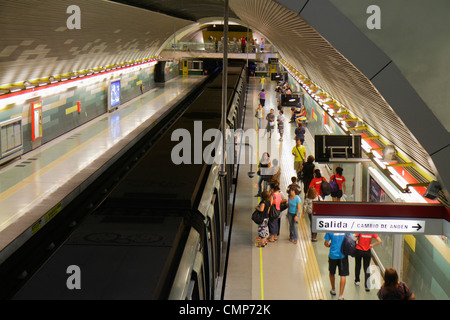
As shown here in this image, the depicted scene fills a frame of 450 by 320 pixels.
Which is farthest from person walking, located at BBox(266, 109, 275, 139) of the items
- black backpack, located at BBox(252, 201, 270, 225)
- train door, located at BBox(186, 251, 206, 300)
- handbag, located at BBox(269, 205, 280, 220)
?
train door, located at BBox(186, 251, 206, 300)

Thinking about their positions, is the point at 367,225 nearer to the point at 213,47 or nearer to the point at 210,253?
the point at 210,253

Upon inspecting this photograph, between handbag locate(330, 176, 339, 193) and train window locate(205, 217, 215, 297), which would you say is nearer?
train window locate(205, 217, 215, 297)

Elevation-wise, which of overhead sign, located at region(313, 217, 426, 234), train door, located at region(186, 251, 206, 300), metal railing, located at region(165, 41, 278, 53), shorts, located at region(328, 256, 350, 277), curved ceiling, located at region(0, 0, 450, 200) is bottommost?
shorts, located at region(328, 256, 350, 277)

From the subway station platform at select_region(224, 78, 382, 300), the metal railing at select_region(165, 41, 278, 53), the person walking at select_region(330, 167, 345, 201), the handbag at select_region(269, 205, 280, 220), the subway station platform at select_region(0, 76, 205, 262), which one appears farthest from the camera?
the metal railing at select_region(165, 41, 278, 53)

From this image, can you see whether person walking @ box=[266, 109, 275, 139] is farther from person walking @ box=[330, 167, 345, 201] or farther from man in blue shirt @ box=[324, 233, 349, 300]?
man in blue shirt @ box=[324, 233, 349, 300]

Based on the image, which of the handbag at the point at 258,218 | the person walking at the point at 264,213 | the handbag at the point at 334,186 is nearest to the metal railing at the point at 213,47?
the handbag at the point at 334,186

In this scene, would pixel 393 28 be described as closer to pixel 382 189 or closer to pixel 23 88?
pixel 382 189

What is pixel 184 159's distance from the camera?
31.2 feet

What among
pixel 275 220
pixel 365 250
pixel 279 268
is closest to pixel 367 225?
pixel 365 250

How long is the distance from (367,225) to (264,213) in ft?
12.7

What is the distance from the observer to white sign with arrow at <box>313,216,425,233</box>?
20.1 ft

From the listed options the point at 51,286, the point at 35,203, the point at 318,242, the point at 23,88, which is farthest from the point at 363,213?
the point at 23,88

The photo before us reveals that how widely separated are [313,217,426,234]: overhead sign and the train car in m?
1.43

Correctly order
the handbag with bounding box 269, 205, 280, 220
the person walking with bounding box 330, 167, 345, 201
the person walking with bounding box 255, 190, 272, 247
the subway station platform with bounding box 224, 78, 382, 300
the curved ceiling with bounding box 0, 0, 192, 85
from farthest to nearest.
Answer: the curved ceiling with bounding box 0, 0, 192, 85, the person walking with bounding box 330, 167, 345, 201, the handbag with bounding box 269, 205, 280, 220, the person walking with bounding box 255, 190, 272, 247, the subway station platform with bounding box 224, 78, 382, 300
